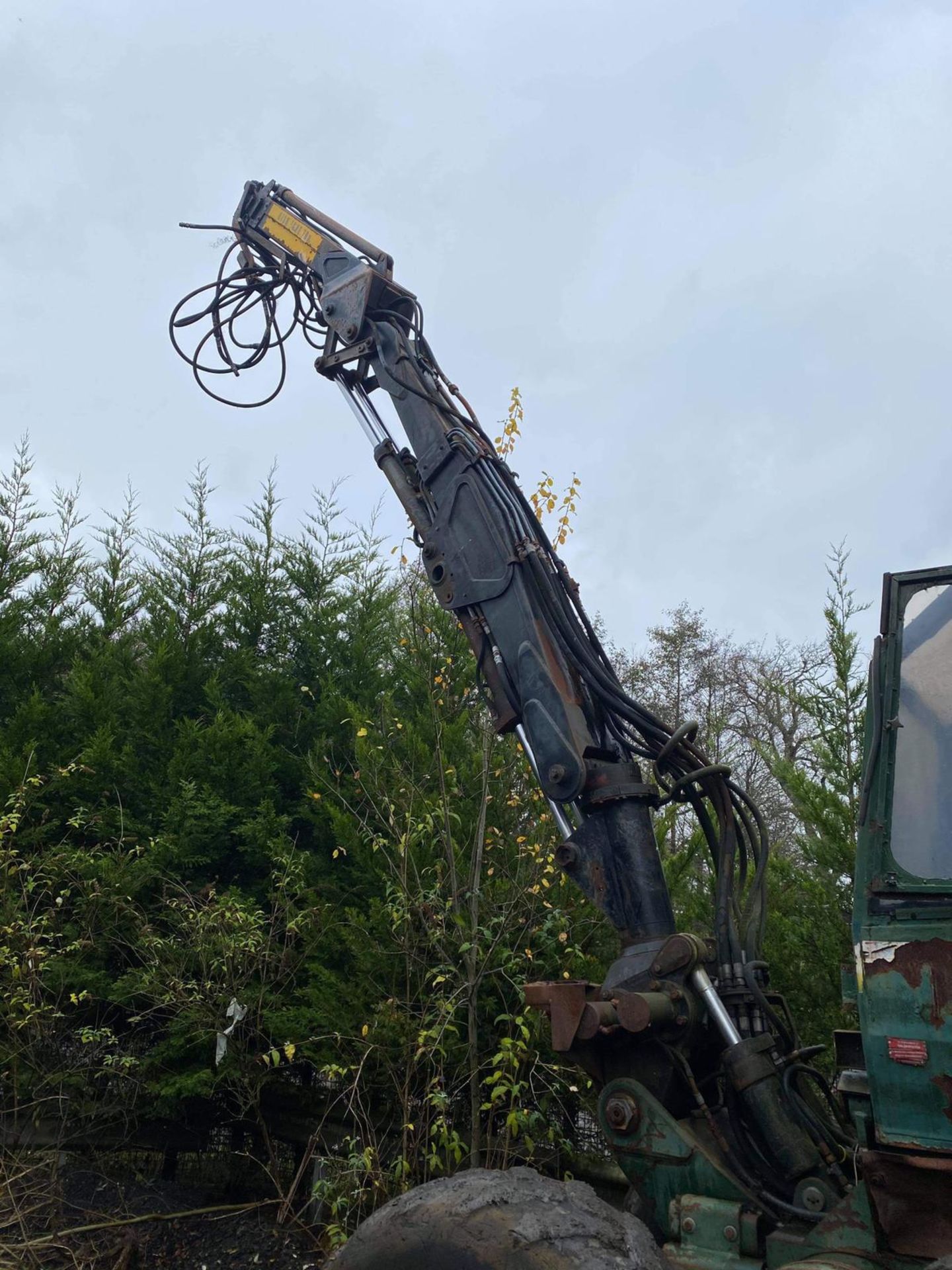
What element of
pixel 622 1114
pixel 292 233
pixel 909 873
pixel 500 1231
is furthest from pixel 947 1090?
pixel 292 233

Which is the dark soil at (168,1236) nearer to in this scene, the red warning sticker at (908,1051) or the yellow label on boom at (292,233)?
the red warning sticker at (908,1051)

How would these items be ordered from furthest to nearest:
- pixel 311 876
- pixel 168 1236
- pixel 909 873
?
pixel 311 876
pixel 168 1236
pixel 909 873

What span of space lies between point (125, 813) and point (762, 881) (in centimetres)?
503

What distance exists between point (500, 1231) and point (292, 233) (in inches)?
197

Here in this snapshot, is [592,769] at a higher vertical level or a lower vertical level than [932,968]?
higher

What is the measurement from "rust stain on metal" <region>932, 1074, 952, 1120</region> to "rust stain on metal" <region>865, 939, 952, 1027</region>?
13cm

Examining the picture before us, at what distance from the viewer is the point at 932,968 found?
2.59m

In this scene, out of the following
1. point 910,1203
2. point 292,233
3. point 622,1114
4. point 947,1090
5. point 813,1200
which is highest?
point 292,233

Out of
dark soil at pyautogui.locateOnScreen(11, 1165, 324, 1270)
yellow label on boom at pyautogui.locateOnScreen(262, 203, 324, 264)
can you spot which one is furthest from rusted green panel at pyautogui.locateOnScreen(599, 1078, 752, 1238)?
yellow label on boom at pyautogui.locateOnScreen(262, 203, 324, 264)

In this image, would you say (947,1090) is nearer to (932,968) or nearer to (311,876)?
(932,968)

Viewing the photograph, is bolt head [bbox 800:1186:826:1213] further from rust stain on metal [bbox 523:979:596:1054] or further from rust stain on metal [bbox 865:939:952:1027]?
rust stain on metal [bbox 865:939:952:1027]

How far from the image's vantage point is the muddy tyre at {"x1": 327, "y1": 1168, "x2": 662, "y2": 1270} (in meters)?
2.40

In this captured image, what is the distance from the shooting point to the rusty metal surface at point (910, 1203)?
8.66 ft

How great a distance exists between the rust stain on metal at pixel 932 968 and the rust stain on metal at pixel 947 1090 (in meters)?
0.13
